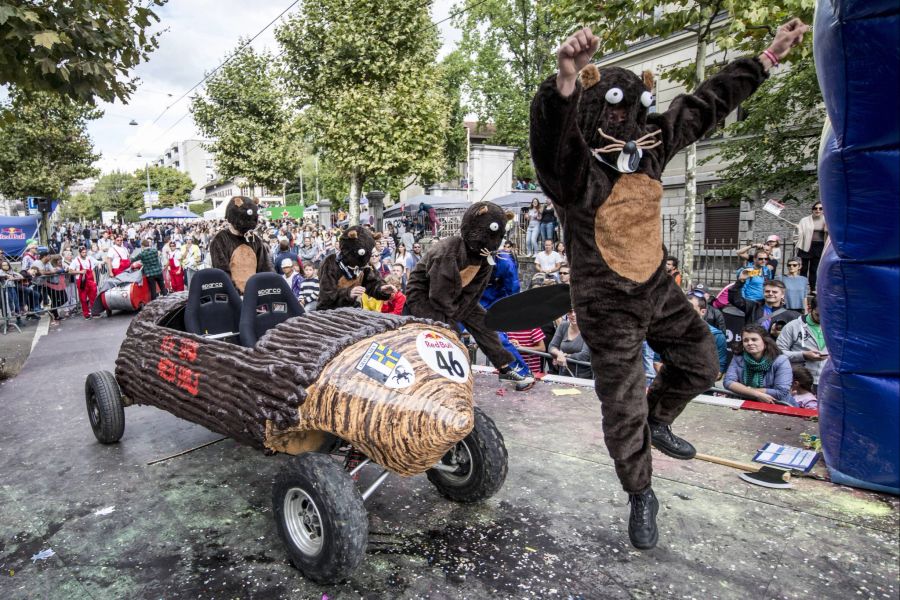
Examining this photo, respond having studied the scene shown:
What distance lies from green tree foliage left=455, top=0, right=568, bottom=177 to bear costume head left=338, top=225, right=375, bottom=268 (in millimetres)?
20096

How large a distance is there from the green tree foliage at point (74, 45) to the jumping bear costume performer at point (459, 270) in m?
3.50

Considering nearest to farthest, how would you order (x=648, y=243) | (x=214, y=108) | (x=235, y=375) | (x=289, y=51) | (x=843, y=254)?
(x=843, y=254) → (x=648, y=243) → (x=235, y=375) → (x=289, y=51) → (x=214, y=108)

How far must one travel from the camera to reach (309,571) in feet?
8.66

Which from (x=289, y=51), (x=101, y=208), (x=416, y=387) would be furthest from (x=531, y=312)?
(x=101, y=208)

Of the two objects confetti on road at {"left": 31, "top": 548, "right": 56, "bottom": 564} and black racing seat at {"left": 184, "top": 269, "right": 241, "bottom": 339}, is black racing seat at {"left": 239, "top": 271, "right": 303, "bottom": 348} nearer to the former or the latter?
black racing seat at {"left": 184, "top": 269, "right": 241, "bottom": 339}

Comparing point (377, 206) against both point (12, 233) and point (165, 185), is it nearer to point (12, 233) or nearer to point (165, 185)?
point (12, 233)

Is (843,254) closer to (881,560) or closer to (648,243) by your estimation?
(648,243)

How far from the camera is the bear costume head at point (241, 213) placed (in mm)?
6152

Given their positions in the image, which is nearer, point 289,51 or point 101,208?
point 289,51

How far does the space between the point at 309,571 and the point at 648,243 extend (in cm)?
208

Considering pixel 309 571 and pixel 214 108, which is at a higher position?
pixel 214 108

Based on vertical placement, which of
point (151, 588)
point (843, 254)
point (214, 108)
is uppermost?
point (214, 108)

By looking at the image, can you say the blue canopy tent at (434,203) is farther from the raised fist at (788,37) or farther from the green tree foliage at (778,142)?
the raised fist at (788,37)

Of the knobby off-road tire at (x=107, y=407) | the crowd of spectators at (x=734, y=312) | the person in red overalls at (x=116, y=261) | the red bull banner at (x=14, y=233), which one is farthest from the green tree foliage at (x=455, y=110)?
the knobby off-road tire at (x=107, y=407)
